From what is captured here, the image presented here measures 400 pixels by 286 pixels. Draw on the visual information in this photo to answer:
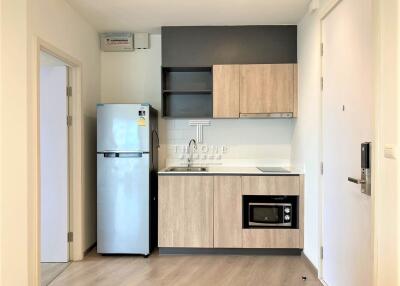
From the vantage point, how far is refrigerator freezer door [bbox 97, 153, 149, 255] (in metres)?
3.66

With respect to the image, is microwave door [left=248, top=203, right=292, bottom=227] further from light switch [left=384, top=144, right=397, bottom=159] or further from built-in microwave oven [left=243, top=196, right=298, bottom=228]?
light switch [left=384, top=144, right=397, bottom=159]

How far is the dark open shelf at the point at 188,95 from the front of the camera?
4258mm

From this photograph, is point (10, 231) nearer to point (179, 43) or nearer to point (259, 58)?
point (179, 43)

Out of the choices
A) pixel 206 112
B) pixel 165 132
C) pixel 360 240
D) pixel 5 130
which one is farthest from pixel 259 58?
pixel 5 130

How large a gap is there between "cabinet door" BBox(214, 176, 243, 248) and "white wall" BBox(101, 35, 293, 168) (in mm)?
672

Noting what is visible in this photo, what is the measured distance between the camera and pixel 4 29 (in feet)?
7.52

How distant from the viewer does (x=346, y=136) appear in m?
2.42

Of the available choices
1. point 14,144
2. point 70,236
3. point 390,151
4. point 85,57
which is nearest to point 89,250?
point 70,236

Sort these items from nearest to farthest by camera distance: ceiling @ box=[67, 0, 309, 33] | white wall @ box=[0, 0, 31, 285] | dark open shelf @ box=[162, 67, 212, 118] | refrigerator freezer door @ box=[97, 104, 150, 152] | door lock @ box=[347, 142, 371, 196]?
door lock @ box=[347, 142, 371, 196]
white wall @ box=[0, 0, 31, 285]
ceiling @ box=[67, 0, 309, 33]
refrigerator freezer door @ box=[97, 104, 150, 152]
dark open shelf @ box=[162, 67, 212, 118]

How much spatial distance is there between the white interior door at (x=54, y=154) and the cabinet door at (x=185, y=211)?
1.01 meters

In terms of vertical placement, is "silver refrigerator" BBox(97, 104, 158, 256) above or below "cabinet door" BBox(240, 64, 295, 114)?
below

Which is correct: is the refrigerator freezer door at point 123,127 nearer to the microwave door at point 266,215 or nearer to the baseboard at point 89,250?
the baseboard at point 89,250

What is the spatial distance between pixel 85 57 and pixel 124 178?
142 cm

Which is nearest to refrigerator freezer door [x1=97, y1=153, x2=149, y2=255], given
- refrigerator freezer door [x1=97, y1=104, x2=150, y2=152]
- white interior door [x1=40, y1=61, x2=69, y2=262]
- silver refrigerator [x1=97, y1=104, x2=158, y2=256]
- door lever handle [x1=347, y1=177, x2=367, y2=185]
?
silver refrigerator [x1=97, y1=104, x2=158, y2=256]
